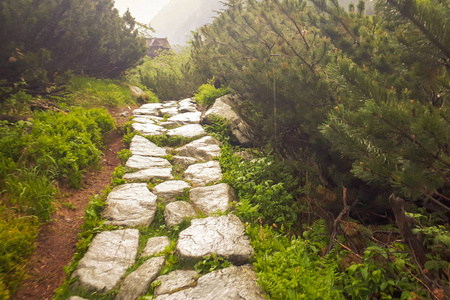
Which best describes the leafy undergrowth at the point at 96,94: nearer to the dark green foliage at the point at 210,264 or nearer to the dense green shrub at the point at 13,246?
the dense green shrub at the point at 13,246

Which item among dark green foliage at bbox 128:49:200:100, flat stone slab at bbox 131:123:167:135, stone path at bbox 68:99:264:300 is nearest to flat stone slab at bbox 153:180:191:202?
stone path at bbox 68:99:264:300

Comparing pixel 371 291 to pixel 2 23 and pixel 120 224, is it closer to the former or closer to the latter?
pixel 120 224

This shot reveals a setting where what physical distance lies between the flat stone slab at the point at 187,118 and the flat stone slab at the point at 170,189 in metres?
3.28

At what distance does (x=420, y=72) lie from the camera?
1.77m

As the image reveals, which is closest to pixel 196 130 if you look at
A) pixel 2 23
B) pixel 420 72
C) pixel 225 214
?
pixel 225 214

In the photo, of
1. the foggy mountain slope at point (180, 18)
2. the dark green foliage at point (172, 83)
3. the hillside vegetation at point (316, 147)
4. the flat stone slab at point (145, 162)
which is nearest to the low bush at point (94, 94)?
the hillside vegetation at point (316, 147)

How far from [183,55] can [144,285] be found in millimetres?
15250

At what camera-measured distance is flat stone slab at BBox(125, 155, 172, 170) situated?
433 centimetres

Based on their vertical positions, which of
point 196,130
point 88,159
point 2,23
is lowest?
point 88,159

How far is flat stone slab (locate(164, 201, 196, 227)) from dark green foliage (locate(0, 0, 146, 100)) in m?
4.48

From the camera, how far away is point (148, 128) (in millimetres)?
6156

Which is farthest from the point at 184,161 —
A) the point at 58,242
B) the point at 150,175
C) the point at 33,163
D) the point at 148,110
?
the point at 148,110

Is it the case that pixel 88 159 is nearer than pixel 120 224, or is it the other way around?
pixel 120 224

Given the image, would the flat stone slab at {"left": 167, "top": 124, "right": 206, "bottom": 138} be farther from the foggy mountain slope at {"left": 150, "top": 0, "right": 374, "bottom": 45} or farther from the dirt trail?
the foggy mountain slope at {"left": 150, "top": 0, "right": 374, "bottom": 45}
